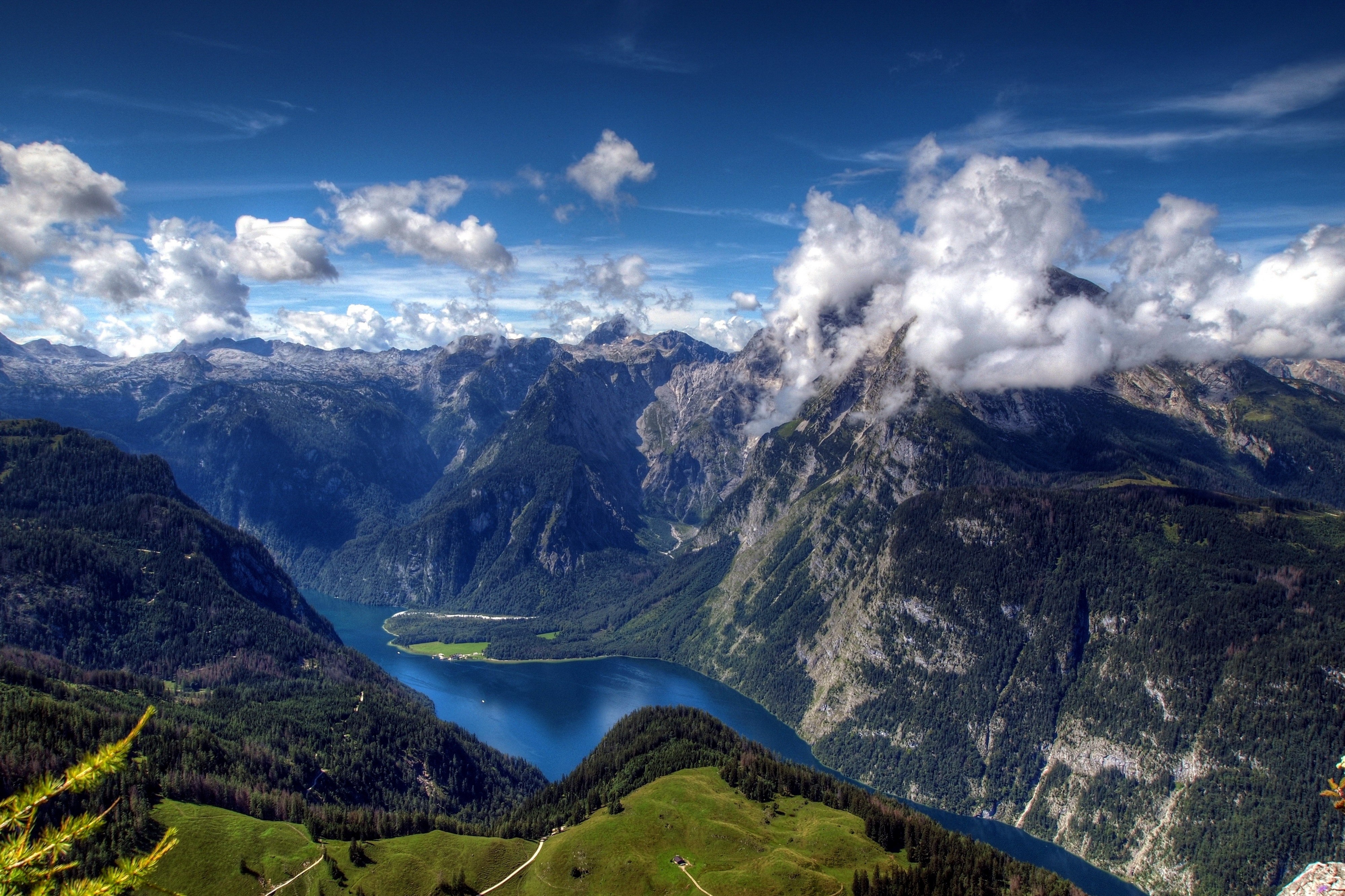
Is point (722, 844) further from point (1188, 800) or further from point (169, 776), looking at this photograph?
point (1188, 800)

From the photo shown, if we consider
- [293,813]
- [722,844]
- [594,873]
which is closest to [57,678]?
[293,813]

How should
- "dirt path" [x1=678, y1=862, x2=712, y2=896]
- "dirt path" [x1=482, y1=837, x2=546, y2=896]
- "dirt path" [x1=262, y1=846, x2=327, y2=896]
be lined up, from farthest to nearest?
"dirt path" [x1=482, y1=837, x2=546, y2=896]
"dirt path" [x1=262, y1=846, x2=327, y2=896]
"dirt path" [x1=678, y1=862, x2=712, y2=896]

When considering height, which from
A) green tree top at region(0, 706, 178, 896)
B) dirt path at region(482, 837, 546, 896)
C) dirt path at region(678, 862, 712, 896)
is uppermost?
green tree top at region(0, 706, 178, 896)

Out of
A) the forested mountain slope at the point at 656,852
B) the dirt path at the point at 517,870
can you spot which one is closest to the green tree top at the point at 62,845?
the forested mountain slope at the point at 656,852

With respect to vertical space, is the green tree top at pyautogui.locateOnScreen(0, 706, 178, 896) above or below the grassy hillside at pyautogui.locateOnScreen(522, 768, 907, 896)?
above

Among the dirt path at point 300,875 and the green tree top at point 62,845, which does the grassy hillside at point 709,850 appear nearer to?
the dirt path at point 300,875

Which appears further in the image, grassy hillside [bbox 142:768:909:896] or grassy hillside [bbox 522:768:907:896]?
grassy hillside [bbox 522:768:907:896]

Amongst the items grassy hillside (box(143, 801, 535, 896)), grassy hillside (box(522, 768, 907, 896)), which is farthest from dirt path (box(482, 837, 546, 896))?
grassy hillside (box(522, 768, 907, 896))

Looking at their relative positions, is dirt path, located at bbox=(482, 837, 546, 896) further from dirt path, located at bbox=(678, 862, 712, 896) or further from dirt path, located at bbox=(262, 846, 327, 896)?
dirt path, located at bbox=(262, 846, 327, 896)
